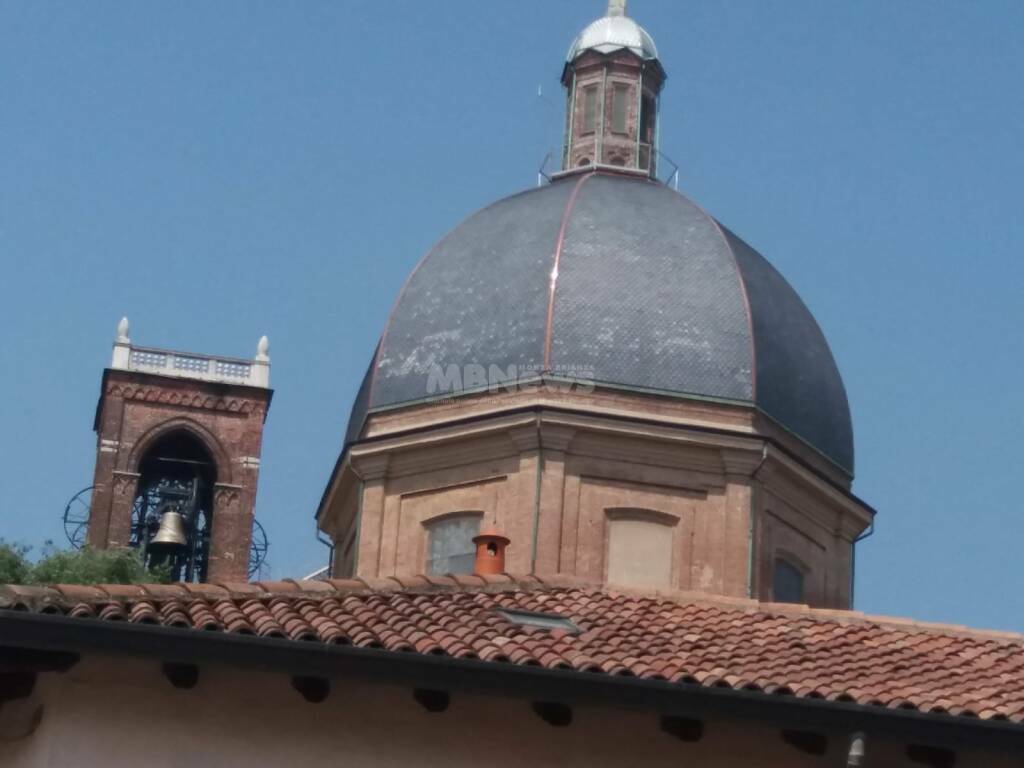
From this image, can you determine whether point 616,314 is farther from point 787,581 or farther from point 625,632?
point 625,632

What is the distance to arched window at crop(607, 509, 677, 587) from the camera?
2633cm

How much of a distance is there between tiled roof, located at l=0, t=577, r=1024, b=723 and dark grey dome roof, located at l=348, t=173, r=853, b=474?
1114 centimetres

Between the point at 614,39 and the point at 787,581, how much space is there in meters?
8.78

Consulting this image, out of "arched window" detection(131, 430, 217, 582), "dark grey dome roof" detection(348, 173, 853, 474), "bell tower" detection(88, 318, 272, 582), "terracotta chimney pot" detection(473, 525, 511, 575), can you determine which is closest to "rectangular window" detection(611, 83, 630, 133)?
"dark grey dome roof" detection(348, 173, 853, 474)

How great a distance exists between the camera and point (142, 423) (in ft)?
199

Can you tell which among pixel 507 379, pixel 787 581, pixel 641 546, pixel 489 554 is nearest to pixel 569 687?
pixel 489 554

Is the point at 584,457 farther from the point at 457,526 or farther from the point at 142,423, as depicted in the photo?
the point at 142,423

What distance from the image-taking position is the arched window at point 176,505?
55.5 m

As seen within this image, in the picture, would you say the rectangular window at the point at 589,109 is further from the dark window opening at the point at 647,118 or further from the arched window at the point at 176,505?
the arched window at the point at 176,505

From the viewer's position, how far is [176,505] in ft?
Answer: 198

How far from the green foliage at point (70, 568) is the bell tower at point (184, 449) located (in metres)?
15.3

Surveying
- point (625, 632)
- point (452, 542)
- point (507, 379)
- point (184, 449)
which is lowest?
point (625, 632)

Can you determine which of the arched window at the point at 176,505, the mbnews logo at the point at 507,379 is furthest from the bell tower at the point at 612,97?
the arched window at the point at 176,505

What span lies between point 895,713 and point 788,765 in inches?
28.0
